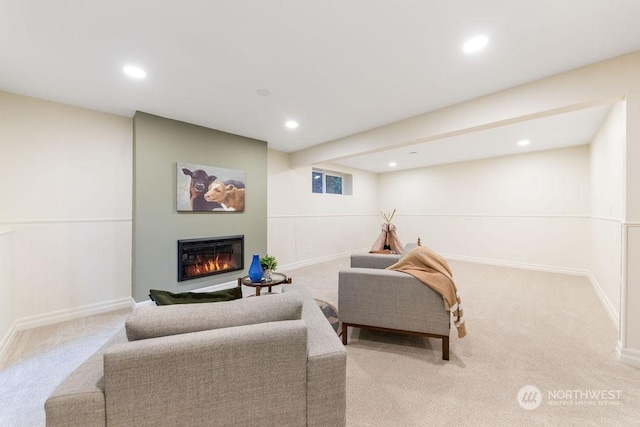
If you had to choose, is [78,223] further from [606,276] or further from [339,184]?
[606,276]

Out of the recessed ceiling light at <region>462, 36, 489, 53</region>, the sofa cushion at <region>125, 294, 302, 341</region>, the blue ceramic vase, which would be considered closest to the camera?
the sofa cushion at <region>125, 294, 302, 341</region>

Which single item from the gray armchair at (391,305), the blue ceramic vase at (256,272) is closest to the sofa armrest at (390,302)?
the gray armchair at (391,305)

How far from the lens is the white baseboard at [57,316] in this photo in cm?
235

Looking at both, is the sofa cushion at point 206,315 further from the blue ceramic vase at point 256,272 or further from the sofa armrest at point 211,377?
the blue ceramic vase at point 256,272

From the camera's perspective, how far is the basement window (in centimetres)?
596

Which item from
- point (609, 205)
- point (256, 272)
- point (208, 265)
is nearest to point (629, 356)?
point (609, 205)

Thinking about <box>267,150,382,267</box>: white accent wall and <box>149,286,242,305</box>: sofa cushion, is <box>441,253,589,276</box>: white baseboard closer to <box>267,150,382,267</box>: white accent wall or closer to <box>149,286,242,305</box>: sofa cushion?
<box>267,150,382,267</box>: white accent wall

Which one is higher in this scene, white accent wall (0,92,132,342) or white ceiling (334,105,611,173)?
white ceiling (334,105,611,173)

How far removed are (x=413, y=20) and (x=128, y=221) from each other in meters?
3.69

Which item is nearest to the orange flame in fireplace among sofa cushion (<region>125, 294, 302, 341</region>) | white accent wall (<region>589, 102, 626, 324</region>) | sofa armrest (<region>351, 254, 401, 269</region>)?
sofa armrest (<region>351, 254, 401, 269</region>)

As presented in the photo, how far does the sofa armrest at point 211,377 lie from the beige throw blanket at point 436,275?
53.1 inches

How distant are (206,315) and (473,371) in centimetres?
197

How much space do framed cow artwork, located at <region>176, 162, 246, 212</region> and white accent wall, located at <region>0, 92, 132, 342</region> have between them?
63 centimetres

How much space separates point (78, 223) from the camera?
2.97m
